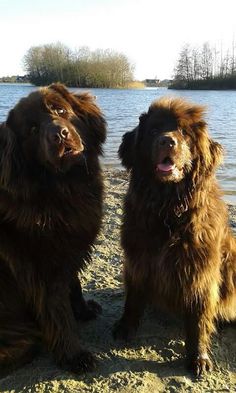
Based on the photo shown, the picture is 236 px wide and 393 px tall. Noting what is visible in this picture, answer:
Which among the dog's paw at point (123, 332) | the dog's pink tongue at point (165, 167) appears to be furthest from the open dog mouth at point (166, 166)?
the dog's paw at point (123, 332)

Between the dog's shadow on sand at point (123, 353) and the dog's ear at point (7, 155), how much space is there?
1.29 metres

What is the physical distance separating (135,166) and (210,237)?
72cm

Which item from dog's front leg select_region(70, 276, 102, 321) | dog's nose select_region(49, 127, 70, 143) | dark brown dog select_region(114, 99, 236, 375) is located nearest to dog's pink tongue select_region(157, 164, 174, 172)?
dark brown dog select_region(114, 99, 236, 375)

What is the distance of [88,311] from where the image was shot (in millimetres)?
3652

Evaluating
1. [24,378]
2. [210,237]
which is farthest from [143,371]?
[210,237]

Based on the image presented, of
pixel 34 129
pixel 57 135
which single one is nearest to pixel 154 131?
pixel 57 135

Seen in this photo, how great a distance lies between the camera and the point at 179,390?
2.83 metres

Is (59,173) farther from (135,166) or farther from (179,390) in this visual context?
(179,390)

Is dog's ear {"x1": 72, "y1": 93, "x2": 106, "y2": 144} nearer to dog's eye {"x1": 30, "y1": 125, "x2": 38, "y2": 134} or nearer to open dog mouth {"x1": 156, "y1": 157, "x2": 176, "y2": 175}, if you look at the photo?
dog's eye {"x1": 30, "y1": 125, "x2": 38, "y2": 134}

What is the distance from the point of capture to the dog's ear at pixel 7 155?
2.86 metres

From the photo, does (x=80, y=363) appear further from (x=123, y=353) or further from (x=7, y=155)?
(x=7, y=155)

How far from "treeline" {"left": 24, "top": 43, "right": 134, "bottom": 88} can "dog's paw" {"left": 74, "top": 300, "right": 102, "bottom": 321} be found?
164 ft

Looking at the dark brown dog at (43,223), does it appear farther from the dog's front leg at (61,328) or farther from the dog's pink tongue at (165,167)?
the dog's pink tongue at (165,167)

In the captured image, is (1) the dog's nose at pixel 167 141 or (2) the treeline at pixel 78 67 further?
(2) the treeline at pixel 78 67
